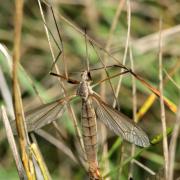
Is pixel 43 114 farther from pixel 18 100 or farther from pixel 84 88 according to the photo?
pixel 18 100

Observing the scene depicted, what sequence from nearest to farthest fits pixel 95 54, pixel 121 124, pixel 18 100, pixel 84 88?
pixel 18 100
pixel 121 124
pixel 84 88
pixel 95 54

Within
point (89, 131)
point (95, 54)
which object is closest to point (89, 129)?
point (89, 131)

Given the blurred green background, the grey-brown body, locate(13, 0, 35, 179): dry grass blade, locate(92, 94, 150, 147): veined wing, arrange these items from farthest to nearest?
the blurred green background < the grey-brown body < locate(92, 94, 150, 147): veined wing < locate(13, 0, 35, 179): dry grass blade

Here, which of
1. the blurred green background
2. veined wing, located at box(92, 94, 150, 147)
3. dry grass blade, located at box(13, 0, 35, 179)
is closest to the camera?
dry grass blade, located at box(13, 0, 35, 179)

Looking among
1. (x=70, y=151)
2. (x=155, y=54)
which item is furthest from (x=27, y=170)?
(x=155, y=54)

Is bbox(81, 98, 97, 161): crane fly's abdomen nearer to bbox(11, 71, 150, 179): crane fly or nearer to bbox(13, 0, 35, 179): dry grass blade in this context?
bbox(11, 71, 150, 179): crane fly

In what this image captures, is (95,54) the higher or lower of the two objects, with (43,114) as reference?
higher

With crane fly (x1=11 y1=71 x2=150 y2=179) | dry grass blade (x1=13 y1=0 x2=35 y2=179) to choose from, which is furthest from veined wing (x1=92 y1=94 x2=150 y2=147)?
dry grass blade (x1=13 y1=0 x2=35 y2=179)
